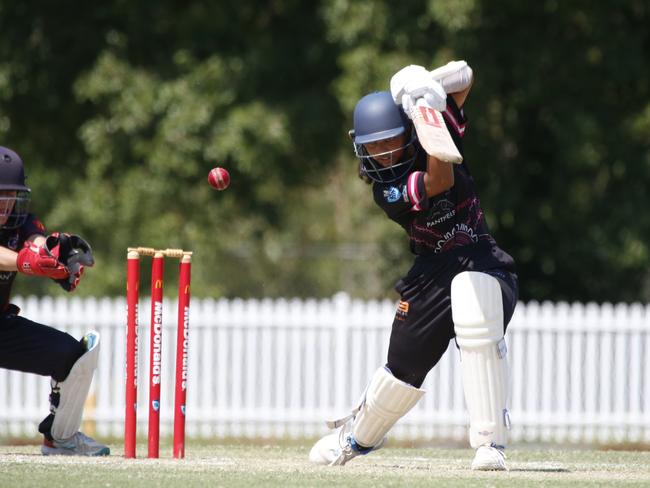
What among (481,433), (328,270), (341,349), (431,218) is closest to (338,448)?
(481,433)

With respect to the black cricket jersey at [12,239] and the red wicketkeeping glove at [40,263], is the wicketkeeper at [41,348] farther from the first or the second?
the red wicketkeeping glove at [40,263]

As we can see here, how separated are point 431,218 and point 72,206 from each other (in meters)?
8.62

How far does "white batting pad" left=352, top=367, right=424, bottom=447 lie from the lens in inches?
227

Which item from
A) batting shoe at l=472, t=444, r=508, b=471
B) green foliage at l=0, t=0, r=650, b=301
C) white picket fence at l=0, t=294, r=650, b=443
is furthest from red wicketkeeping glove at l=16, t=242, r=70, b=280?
green foliage at l=0, t=0, r=650, b=301

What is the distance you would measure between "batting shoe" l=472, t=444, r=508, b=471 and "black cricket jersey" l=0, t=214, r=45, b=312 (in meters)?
2.41

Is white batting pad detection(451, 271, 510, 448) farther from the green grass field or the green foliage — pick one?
the green foliage

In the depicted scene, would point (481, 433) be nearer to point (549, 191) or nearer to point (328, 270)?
point (549, 191)

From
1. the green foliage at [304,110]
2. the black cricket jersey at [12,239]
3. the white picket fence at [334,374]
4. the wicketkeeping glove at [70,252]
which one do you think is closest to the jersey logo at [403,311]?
the wicketkeeping glove at [70,252]

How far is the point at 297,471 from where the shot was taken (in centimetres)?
550

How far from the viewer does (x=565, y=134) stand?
12445 mm

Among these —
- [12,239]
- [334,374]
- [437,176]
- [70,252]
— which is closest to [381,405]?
[437,176]

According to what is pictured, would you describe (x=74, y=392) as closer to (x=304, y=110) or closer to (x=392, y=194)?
(x=392, y=194)

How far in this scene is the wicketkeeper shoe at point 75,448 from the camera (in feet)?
21.3

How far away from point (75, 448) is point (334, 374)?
4730 millimetres
